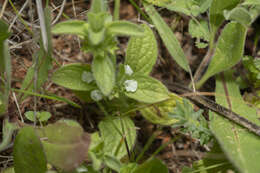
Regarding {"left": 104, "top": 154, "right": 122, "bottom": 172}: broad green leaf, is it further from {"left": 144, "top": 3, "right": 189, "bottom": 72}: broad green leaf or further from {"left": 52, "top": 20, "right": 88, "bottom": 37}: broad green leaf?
{"left": 144, "top": 3, "right": 189, "bottom": 72}: broad green leaf

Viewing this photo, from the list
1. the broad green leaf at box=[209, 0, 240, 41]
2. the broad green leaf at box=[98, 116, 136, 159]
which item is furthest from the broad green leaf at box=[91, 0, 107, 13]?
the broad green leaf at box=[209, 0, 240, 41]

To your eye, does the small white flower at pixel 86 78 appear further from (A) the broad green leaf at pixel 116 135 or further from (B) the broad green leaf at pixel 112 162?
(B) the broad green leaf at pixel 112 162

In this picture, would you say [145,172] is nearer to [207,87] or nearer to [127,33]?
[127,33]

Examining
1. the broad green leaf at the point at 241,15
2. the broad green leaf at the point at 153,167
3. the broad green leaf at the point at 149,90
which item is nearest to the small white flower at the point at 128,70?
the broad green leaf at the point at 149,90

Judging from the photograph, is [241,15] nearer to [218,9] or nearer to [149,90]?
[218,9]

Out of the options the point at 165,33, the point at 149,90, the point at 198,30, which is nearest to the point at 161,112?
the point at 149,90

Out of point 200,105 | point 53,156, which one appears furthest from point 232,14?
point 53,156
